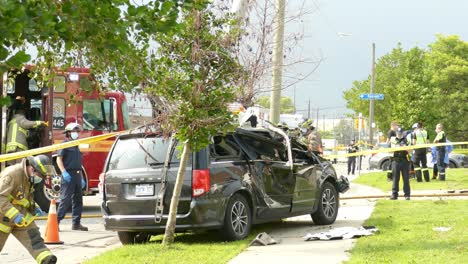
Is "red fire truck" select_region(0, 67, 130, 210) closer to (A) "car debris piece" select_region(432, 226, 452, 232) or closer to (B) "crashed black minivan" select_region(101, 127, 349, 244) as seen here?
(B) "crashed black minivan" select_region(101, 127, 349, 244)

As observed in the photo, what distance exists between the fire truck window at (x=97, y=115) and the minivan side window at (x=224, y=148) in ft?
21.2

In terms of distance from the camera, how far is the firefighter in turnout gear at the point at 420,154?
23656mm

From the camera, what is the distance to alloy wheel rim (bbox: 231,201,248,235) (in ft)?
35.9

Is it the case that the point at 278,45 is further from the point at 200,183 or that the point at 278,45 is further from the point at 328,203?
the point at 328,203

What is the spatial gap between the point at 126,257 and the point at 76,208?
13.1 feet

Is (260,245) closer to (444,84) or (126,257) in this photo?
(126,257)

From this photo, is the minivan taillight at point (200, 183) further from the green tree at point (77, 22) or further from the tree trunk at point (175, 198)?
the green tree at point (77, 22)

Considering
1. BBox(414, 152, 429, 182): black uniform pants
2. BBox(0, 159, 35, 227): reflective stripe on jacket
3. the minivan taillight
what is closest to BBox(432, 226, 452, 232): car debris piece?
the minivan taillight

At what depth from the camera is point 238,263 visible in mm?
9016

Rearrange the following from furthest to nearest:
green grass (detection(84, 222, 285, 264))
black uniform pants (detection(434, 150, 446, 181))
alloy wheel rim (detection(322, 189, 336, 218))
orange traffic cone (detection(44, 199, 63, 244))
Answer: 1. black uniform pants (detection(434, 150, 446, 181))
2. alloy wheel rim (detection(322, 189, 336, 218))
3. orange traffic cone (detection(44, 199, 63, 244))
4. green grass (detection(84, 222, 285, 264))

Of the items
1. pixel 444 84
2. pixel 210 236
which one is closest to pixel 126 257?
pixel 210 236

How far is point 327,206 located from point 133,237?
3.48m

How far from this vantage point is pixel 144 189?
35.0 ft

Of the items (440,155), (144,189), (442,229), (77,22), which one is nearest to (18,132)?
(144,189)
